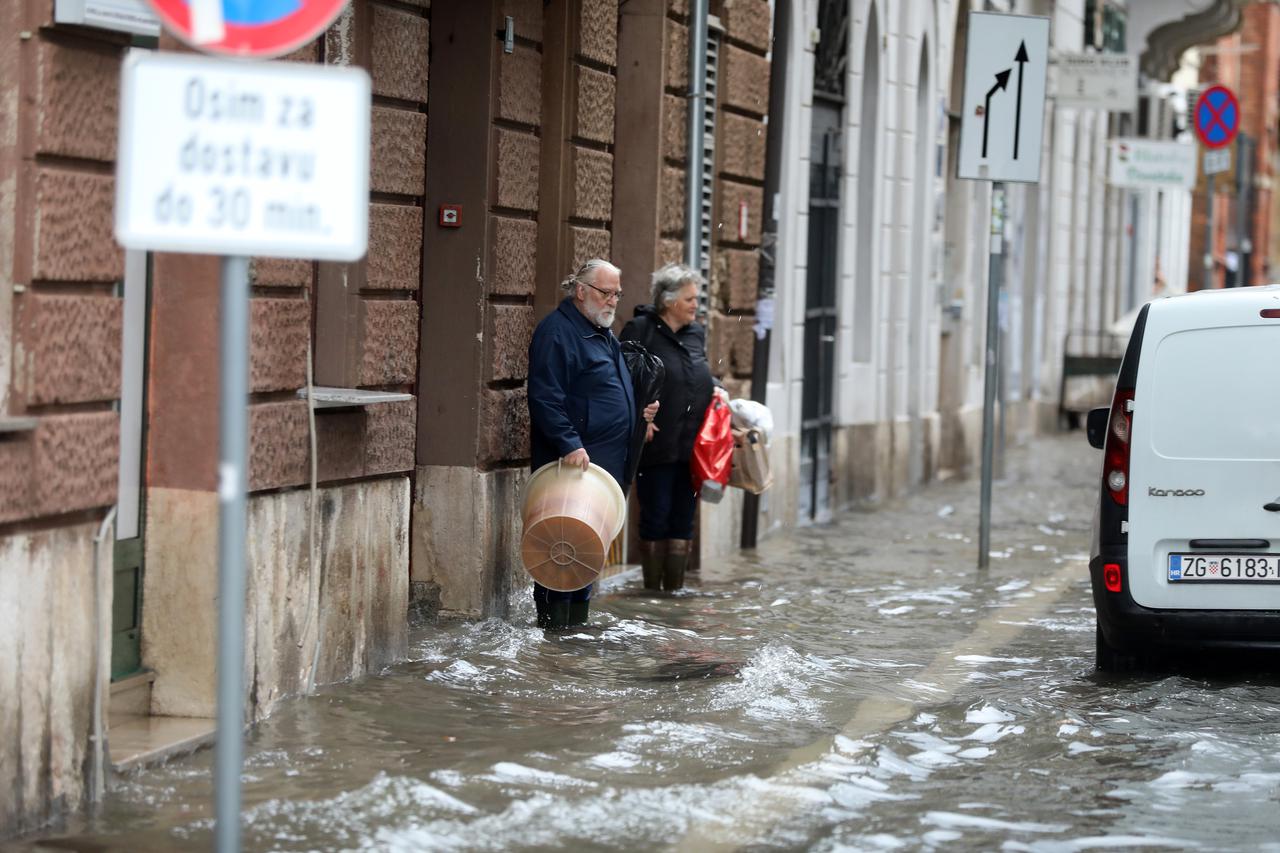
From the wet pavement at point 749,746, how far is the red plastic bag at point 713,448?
69cm

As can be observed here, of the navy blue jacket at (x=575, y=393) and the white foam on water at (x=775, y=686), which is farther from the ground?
the navy blue jacket at (x=575, y=393)

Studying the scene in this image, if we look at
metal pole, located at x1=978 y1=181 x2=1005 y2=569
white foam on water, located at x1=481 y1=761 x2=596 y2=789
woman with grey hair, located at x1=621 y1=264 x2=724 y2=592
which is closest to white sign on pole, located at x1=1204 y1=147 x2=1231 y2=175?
metal pole, located at x1=978 y1=181 x2=1005 y2=569

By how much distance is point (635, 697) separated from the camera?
865 centimetres

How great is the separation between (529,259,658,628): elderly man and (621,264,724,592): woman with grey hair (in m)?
1.17

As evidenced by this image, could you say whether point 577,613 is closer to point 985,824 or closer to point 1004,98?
point 985,824

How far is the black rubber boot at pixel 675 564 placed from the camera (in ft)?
39.3

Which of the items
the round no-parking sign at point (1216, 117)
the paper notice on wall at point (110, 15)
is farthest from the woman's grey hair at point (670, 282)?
the round no-parking sign at point (1216, 117)

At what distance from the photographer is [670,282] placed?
11.5 m

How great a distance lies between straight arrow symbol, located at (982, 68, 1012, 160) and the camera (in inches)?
526

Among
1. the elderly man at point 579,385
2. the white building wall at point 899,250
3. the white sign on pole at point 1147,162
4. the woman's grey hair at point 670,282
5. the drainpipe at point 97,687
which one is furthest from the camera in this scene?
the white sign on pole at point 1147,162

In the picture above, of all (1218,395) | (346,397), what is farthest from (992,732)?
(346,397)

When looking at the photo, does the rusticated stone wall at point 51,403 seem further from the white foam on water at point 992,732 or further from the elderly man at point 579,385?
the elderly man at point 579,385

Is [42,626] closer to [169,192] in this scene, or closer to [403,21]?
[169,192]

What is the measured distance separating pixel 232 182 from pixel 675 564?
7.56 m
